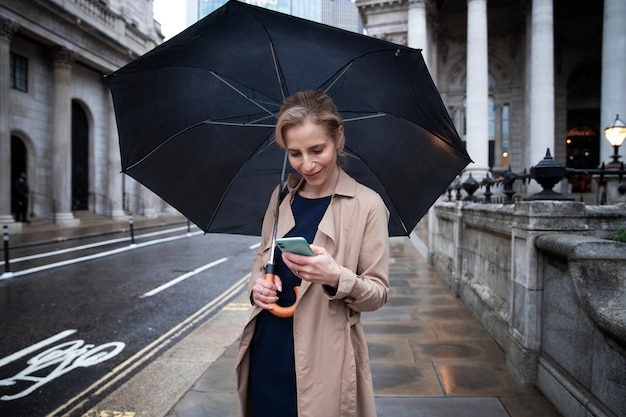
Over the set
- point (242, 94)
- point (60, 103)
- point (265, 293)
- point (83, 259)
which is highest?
point (60, 103)

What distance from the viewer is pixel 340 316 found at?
1.65m

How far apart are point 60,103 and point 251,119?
80.4 ft

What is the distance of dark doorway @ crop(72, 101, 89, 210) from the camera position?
2575 centimetres

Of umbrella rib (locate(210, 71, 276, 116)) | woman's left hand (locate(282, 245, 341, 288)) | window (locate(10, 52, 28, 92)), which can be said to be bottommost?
woman's left hand (locate(282, 245, 341, 288))

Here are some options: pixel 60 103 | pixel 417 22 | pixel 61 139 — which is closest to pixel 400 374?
pixel 417 22

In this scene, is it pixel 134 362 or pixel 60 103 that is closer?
pixel 134 362

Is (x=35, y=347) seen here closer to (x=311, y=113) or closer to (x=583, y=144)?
(x=311, y=113)

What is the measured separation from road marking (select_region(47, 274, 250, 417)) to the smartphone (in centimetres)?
324

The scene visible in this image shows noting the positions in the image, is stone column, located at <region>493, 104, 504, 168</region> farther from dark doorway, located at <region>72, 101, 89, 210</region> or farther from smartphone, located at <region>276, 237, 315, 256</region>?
smartphone, located at <region>276, 237, 315, 256</region>

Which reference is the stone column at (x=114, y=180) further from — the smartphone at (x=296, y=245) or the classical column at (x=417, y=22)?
the smartphone at (x=296, y=245)

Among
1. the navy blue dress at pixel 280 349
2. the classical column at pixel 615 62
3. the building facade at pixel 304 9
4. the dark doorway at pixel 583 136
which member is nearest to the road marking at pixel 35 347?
the navy blue dress at pixel 280 349

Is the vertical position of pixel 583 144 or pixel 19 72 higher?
pixel 19 72

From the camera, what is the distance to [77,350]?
16.1 feet

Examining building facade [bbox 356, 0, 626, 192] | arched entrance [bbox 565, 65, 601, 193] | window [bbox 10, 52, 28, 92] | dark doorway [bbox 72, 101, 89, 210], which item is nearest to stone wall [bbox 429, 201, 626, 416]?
building facade [bbox 356, 0, 626, 192]
